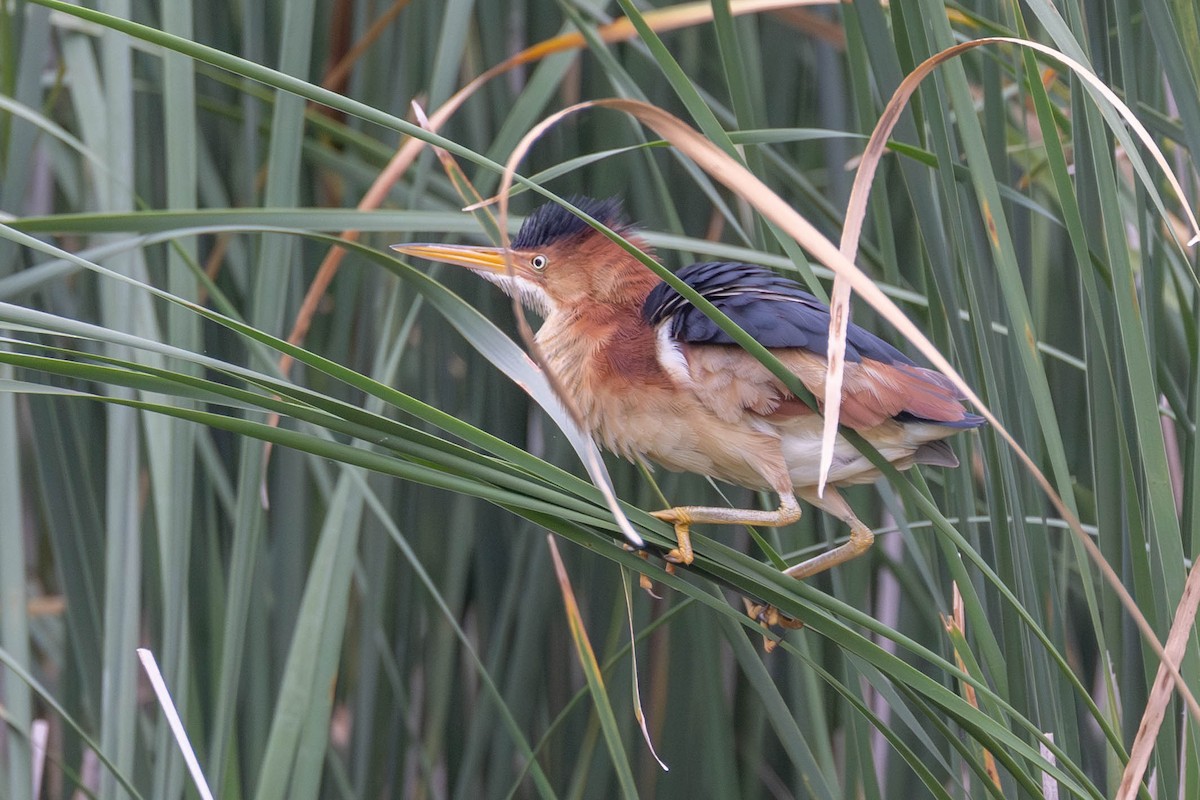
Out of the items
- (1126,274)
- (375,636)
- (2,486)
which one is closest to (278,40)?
(2,486)

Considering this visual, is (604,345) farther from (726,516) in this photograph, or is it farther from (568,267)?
(726,516)

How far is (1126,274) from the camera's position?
0.75 m

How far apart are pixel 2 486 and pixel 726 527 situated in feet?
3.36

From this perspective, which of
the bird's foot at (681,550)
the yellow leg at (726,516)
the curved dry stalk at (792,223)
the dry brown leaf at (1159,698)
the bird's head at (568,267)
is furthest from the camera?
the bird's head at (568,267)

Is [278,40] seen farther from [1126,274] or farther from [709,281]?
[1126,274]

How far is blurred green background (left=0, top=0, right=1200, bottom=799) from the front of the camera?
30.3 inches

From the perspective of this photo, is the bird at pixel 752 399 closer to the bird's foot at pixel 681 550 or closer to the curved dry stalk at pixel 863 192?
the bird's foot at pixel 681 550

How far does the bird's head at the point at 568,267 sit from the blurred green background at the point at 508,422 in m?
0.08

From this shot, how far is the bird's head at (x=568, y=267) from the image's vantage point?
1.40 meters

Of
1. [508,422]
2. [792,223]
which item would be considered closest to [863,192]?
[792,223]

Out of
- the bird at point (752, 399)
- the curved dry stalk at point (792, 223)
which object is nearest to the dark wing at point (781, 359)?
the bird at point (752, 399)

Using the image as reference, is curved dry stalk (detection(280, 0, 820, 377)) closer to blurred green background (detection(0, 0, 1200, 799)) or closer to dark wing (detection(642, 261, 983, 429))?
blurred green background (detection(0, 0, 1200, 799))

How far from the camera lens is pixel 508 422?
1526mm

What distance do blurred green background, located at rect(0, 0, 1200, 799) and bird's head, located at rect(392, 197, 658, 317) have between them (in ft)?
0.27
